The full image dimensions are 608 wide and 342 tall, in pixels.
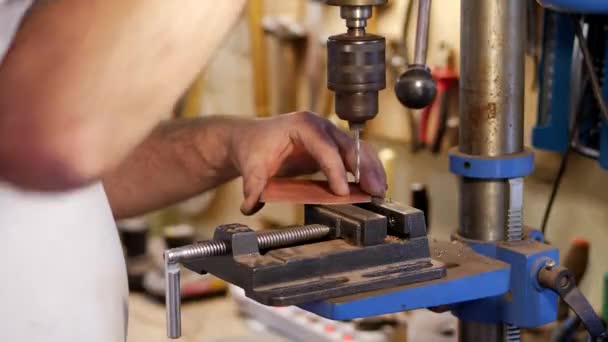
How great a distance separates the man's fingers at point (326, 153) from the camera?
3.38ft

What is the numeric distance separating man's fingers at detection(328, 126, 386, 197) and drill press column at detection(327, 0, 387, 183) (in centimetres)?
12

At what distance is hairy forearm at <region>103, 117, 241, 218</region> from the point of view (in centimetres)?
122

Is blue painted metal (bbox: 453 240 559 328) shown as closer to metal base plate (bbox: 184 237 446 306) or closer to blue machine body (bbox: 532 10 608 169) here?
metal base plate (bbox: 184 237 446 306)

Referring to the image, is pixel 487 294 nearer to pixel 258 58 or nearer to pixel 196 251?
pixel 196 251

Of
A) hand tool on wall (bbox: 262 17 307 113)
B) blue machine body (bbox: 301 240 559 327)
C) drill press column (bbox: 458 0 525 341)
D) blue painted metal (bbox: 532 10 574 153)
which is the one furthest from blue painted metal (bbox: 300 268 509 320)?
hand tool on wall (bbox: 262 17 307 113)

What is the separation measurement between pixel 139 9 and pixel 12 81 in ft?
0.34

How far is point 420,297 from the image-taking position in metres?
0.90

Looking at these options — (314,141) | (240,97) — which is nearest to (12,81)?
(314,141)

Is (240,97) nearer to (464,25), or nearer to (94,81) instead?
(464,25)

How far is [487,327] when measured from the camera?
1042mm

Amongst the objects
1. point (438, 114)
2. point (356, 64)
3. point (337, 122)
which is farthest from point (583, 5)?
point (337, 122)

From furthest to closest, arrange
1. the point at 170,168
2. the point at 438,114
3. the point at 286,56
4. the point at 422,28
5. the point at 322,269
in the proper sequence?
the point at 286,56 < the point at 438,114 < the point at 170,168 < the point at 422,28 < the point at 322,269

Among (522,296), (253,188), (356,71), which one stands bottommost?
(522,296)

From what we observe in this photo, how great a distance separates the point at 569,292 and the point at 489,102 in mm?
206
